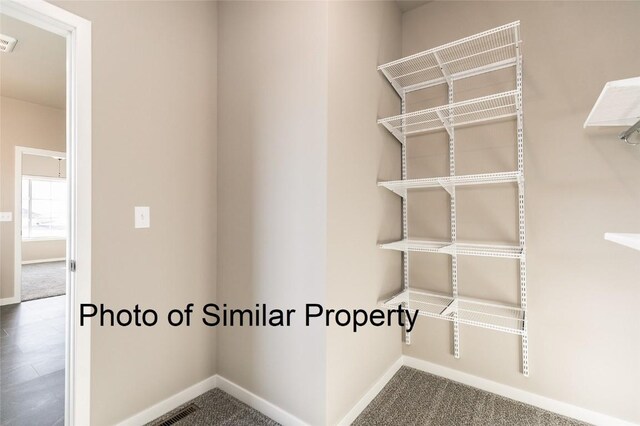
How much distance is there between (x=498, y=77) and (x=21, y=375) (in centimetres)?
388

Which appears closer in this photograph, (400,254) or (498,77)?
(498,77)

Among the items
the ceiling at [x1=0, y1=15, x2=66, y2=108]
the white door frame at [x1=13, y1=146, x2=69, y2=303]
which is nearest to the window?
the white door frame at [x1=13, y1=146, x2=69, y2=303]

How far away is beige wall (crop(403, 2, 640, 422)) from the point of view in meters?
1.56

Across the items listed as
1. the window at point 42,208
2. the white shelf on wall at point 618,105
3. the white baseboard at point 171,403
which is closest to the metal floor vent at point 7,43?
the white baseboard at point 171,403

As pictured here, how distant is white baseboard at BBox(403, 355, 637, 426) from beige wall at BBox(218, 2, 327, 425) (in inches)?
40.5

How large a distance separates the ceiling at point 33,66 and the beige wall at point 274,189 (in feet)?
5.80

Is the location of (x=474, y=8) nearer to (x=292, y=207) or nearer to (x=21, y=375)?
(x=292, y=207)

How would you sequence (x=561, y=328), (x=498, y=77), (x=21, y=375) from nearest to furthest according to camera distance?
(x=561, y=328), (x=498, y=77), (x=21, y=375)

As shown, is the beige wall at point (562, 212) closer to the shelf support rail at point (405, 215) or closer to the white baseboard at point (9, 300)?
the shelf support rail at point (405, 215)

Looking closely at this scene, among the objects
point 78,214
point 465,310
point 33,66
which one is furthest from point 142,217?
point 33,66

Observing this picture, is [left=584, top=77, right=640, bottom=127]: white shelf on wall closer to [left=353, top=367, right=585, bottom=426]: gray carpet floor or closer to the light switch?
[left=353, top=367, right=585, bottom=426]: gray carpet floor

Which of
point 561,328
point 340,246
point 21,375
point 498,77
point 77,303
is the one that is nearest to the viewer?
point 77,303

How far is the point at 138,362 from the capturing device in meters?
1.59

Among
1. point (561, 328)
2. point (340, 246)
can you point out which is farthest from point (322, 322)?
point (561, 328)
